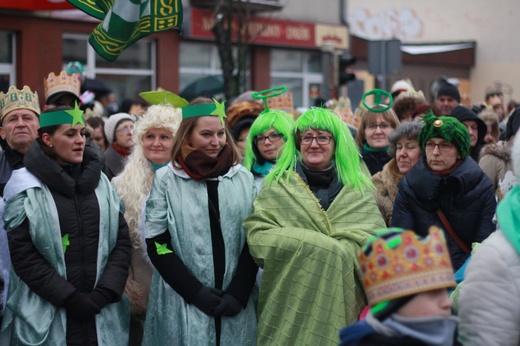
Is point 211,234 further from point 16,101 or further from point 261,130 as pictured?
point 16,101

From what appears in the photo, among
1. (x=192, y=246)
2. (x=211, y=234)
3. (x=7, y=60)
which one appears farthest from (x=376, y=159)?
(x=7, y=60)

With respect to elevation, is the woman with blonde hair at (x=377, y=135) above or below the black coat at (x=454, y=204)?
above

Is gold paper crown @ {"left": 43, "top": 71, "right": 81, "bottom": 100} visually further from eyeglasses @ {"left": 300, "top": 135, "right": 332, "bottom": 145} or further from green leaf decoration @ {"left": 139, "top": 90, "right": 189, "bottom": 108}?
eyeglasses @ {"left": 300, "top": 135, "right": 332, "bottom": 145}

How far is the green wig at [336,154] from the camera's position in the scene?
5246mm

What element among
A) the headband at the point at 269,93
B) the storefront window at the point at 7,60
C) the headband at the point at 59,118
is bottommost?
the headband at the point at 59,118

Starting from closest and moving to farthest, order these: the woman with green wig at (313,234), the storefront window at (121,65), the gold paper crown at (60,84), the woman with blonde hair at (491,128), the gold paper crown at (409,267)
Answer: the gold paper crown at (409,267)
the woman with green wig at (313,234)
the gold paper crown at (60,84)
the woman with blonde hair at (491,128)
the storefront window at (121,65)

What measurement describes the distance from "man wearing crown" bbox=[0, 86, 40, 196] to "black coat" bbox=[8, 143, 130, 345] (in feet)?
3.43

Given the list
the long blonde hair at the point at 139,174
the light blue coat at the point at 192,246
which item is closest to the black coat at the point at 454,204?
the light blue coat at the point at 192,246

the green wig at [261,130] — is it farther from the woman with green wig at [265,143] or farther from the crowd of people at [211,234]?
the crowd of people at [211,234]

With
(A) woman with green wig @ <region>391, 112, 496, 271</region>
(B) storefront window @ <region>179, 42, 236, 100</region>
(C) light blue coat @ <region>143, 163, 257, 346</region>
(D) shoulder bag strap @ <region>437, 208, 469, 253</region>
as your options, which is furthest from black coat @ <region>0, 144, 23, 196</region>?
(B) storefront window @ <region>179, 42, 236, 100</region>

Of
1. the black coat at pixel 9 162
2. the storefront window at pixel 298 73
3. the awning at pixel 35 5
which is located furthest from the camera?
the storefront window at pixel 298 73

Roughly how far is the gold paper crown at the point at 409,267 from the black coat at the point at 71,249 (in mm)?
2521

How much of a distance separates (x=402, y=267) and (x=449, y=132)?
2911mm

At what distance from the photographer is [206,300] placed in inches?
195
